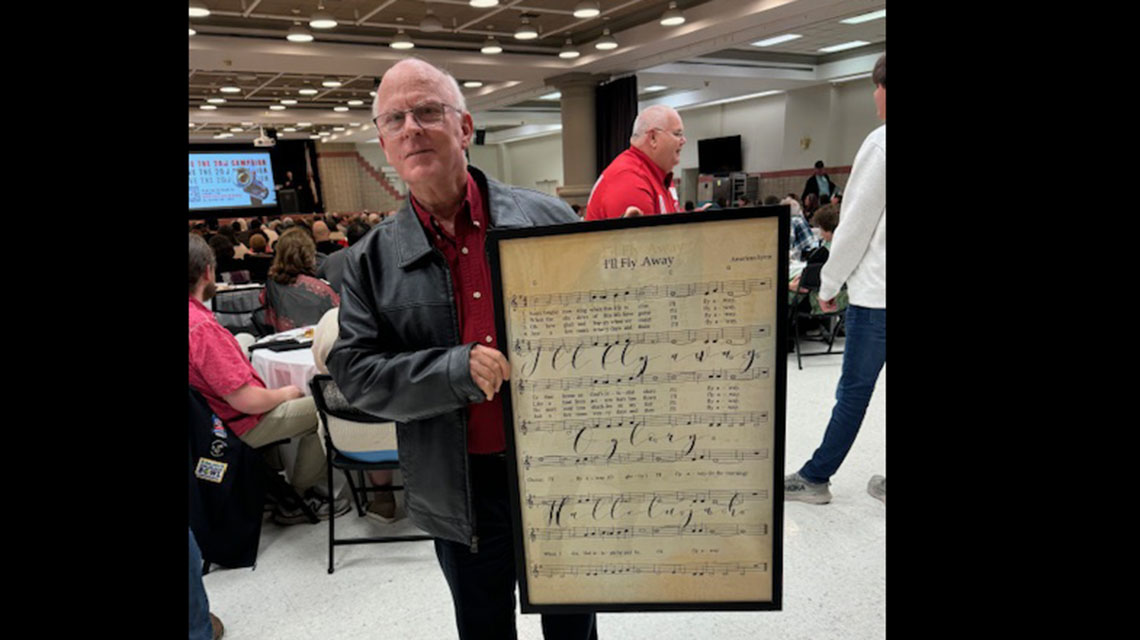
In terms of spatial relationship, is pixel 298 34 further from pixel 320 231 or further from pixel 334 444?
pixel 334 444

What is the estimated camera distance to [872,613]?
2383 millimetres

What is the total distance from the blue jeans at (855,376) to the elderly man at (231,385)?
2.43 metres

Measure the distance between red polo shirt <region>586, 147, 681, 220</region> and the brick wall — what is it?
78.3 feet

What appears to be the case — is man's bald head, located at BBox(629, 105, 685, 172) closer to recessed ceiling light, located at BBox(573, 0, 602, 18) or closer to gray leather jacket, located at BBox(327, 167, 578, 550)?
gray leather jacket, located at BBox(327, 167, 578, 550)

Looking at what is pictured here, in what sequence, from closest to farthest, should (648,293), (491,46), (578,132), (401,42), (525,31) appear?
(648,293) < (525,31) < (401,42) < (491,46) < (578,132)

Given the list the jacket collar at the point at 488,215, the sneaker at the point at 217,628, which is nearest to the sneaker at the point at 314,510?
the sneaker at the point at 217,628

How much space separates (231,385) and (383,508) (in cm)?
100

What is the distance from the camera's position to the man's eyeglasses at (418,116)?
1.30 metres

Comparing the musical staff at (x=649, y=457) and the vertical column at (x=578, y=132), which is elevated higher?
the vertical column at (x=578, y=132)

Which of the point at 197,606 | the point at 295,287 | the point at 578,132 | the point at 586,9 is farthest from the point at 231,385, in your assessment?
the point at 578,132

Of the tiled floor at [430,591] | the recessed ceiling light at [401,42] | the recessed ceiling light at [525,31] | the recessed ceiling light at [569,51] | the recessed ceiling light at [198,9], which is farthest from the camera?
the recessed ceiling light at [569,51]

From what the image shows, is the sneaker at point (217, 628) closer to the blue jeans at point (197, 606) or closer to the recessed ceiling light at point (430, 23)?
the blue jeans at point (197, 606)

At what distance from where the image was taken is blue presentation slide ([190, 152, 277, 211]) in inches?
564

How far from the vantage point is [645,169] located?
11.5ft
